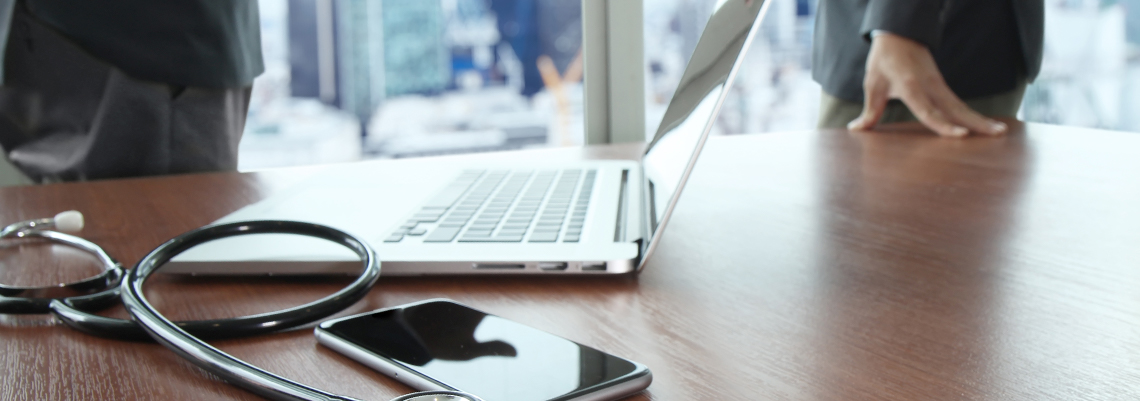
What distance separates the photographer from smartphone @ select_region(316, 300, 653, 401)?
11.2 inches

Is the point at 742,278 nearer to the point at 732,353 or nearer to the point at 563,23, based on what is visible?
the point at 732,353

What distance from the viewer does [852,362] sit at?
0.32 meters

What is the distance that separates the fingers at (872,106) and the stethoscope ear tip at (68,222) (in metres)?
1.05

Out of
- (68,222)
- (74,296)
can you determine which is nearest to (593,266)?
(74,296)

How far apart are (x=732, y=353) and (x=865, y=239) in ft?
0.83

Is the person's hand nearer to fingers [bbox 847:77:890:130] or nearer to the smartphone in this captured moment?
fingers [bbox 847:77:890:130]

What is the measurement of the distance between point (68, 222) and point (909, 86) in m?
1.16

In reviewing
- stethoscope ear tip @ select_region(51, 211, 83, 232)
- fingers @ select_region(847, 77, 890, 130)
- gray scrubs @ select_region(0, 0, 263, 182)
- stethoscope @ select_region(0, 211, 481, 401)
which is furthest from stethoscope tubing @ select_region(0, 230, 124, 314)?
fingers @ select_region(847, 77, 890, 130)

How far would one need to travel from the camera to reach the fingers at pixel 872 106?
123 centimetres

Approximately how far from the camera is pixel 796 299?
41 centimetres

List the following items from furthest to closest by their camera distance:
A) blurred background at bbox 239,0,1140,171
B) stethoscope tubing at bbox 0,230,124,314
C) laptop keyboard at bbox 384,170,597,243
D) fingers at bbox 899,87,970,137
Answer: blurred background at bbox 239,0,1140,171, fingers at bbox 899,87,970,137, laptop keyboard at bbox 384,170,597,243, stethoscope tubing at bbox 0,230,124,314

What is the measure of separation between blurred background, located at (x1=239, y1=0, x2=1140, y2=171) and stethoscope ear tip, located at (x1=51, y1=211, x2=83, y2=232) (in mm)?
1678

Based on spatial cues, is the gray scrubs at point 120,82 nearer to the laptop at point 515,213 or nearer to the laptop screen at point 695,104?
the laptop at point 515,213

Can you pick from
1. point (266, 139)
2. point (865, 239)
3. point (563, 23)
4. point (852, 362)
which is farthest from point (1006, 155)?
point (266, 139)
